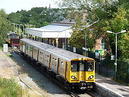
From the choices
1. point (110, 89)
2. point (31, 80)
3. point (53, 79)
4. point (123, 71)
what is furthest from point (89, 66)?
point (31, 80)

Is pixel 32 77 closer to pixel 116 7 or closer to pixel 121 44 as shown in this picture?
pixel 121 44

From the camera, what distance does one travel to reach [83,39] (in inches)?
1416

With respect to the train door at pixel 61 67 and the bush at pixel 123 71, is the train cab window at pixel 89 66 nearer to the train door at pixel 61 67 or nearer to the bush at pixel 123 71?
the train door at pixel 61 67

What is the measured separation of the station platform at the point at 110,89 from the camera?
20.7 metres

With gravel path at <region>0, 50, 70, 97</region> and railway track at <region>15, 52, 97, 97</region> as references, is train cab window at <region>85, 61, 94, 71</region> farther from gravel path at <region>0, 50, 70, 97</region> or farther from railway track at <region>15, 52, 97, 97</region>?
gravel path at <region>0, 50, 70, 97</region>

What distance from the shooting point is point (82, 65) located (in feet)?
73.7

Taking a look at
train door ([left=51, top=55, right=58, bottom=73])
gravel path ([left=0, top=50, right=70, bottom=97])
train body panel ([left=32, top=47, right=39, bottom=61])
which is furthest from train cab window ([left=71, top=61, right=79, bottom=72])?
train body panel ([left=32, top=47, right=39, bottom=61])

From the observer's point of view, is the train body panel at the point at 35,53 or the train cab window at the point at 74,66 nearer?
the train cab window at the point at 74,66

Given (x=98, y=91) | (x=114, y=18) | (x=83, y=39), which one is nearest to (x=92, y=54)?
(x=83, y=39)

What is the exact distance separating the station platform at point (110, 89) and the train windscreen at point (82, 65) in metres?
1.61

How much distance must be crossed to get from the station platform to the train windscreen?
1611 mm

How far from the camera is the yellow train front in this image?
72.3ft

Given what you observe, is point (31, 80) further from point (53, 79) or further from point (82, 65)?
point (82, 65)

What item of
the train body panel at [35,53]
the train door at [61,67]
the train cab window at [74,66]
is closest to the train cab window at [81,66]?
the train cab window at [74,66]
